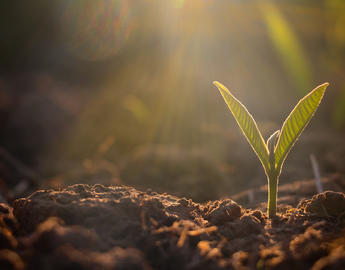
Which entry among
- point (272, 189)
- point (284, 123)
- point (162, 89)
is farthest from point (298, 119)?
point (162, 89)

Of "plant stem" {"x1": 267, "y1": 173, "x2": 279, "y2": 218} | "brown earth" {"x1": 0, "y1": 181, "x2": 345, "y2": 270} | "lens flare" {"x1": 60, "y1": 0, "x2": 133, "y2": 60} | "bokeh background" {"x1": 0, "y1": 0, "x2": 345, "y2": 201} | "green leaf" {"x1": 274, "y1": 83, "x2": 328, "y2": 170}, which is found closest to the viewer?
"brown earth" {"x1": 0, "y1": 181, "x2": 345, "y2": 270}

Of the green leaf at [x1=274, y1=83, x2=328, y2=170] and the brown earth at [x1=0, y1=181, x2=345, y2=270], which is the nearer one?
the brown earth at [x1=0, y1=181, x2=345, y2=270]

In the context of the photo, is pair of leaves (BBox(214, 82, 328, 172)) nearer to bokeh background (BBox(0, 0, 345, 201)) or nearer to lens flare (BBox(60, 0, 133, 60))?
bokeh background (BBox(0, 0, 345, 201))

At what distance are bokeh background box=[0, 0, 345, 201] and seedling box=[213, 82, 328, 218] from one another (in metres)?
1.63

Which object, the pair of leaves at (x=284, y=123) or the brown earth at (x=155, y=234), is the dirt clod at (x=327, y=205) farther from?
the pair of leaves at (x=284, y=123)

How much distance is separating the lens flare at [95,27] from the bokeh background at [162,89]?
Result: 0.06 metres

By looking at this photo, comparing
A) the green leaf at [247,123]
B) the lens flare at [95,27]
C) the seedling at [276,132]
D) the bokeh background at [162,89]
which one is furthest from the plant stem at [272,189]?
the lens flare at [95,27]

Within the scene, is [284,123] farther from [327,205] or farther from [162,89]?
[162,89]

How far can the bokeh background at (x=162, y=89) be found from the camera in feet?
12.4

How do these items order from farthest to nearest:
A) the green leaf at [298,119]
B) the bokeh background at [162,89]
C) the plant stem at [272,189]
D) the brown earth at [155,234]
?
the bokeh background at [162,89] → the plant stem at [272,189] → the green leaf at [298,119] → the brown earth at [155,234]

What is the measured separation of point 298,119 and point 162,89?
6.21 m

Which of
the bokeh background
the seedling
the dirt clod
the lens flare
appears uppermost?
the lens flare

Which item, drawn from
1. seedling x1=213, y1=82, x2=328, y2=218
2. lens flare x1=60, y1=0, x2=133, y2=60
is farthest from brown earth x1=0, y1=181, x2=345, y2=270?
lens flare x1=60, y1=0, x2=133, y2=60

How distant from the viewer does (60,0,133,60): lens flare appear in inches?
426
